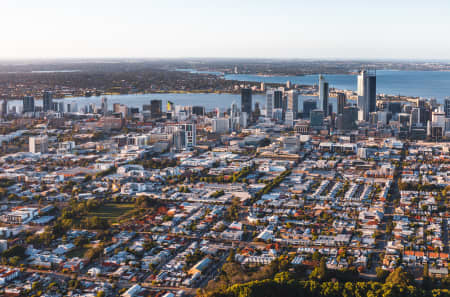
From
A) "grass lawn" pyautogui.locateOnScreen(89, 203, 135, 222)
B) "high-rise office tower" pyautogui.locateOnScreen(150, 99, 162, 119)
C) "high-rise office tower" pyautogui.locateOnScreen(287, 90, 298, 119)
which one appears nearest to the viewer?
"grass lawn" pyautogui.locateOnScreen(89, 203, 135, 222)

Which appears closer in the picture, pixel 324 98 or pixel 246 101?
pixel 246 101

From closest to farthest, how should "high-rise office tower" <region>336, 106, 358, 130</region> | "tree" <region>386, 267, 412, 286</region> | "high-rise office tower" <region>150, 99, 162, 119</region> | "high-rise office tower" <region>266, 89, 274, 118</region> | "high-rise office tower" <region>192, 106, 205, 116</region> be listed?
"tree" <region>386, 267, 412, 286</region> < "high-rise office tower" <region>336, 106, 358, 130</region> < "high-rise office tower" <region>150, 99, 162, 119</region> < "high-rise office tower" <region>192, 106, 205, 116</region> < "high-rise office tower" <region>266, 89, 274, 118</region>

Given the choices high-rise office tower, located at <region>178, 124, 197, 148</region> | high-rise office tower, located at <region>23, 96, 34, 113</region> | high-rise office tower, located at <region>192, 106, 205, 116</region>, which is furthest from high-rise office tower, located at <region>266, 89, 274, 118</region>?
high-rise office tower, located at <region>23, 96, 34, 113</region>

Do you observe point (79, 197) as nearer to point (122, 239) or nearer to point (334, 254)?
point (122, 239)

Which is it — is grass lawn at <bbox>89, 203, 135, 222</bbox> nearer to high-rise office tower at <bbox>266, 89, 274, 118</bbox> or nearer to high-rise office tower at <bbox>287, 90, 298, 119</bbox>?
high-rise office tower at <bbox>266, 89, 274, 118</bbox>

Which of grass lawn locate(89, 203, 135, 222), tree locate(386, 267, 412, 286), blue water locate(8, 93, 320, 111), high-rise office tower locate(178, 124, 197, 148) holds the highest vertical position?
blue water locate(8, 93, 320, 111)

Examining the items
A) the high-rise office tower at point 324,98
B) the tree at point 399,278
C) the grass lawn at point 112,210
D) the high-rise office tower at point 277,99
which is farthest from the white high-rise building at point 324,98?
the tree at point 399,278

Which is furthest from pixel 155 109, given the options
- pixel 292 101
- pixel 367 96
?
pixel 367 96

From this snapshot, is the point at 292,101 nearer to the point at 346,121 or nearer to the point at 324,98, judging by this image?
the point at 324,98
